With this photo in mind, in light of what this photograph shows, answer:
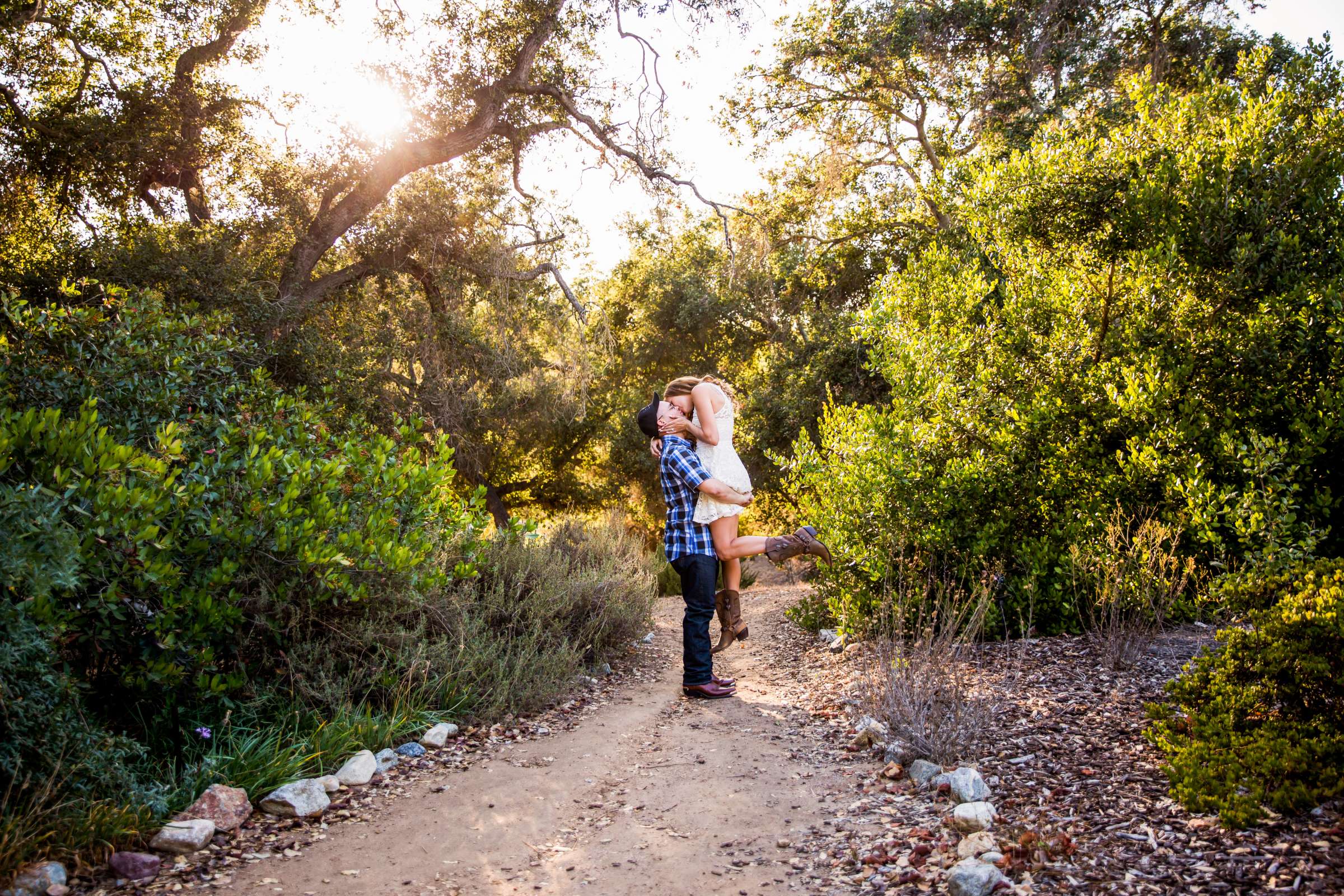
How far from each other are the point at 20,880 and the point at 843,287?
43.1 feet

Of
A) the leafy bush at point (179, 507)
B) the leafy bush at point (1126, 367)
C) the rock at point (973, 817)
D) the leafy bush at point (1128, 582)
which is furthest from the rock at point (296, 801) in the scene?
the leafy bush at point (1128, 582)

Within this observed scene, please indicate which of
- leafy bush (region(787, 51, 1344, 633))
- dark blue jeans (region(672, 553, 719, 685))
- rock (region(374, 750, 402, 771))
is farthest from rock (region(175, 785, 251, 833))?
leafy bush (region(787, 51, 1344, 633))

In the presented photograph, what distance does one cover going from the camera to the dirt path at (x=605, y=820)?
2.95 metres

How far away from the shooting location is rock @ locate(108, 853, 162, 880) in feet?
9.47

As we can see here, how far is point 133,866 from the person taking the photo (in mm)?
2898

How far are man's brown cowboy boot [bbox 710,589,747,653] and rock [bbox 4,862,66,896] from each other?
3.85 metres

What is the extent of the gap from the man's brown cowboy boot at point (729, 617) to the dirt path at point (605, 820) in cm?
71

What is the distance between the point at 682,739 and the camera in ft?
14.8

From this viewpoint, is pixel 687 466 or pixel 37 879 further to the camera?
A: pixel 687 466

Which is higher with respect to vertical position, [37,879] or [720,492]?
[720,492]

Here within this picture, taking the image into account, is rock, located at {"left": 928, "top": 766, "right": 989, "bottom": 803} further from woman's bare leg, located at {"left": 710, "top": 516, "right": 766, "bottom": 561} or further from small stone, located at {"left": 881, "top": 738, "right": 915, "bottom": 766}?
woman's bare leg, located at {"left": 710, "top": 516, "right": 766, "bottom": 561}

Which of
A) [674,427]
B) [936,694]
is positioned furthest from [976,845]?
[674,427]

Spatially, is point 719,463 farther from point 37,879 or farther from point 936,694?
point 37,879

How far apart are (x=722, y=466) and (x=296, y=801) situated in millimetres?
3216
